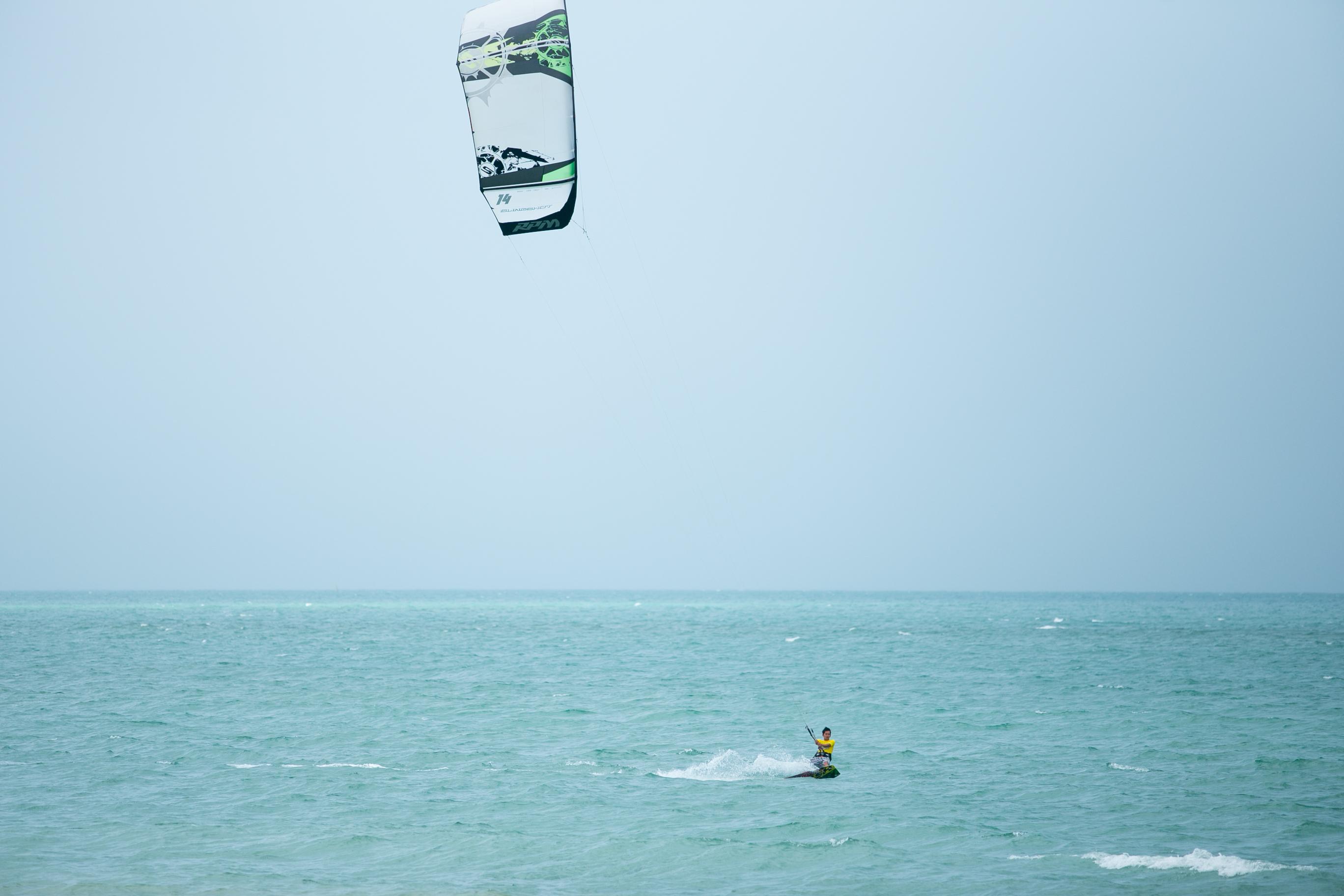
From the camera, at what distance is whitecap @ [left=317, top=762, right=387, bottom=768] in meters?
27.5

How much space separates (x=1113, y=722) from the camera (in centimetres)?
3600

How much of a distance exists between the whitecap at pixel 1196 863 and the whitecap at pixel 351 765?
17606 millimetres

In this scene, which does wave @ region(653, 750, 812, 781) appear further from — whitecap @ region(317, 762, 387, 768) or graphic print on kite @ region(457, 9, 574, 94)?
graphic print on kite @ region(457, 9, 574, 94)

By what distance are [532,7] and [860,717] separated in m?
26.1

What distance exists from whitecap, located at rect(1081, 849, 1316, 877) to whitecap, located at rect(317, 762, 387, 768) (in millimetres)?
17606

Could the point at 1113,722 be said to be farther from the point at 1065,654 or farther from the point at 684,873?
the point at 1065,654

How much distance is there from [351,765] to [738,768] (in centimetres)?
1031

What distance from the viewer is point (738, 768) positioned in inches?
1101

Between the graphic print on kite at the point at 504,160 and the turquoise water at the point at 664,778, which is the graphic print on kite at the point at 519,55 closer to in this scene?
the graphic print on kite at the point at 504,160

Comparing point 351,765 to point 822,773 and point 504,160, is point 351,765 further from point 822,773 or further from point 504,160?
point 504,160

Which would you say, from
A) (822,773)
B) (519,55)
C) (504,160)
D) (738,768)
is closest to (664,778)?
(738,768)

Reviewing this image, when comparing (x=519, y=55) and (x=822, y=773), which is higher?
(x=519, y=55)

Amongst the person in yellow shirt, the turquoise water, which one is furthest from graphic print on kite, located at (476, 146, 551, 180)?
the person in yellow shirt

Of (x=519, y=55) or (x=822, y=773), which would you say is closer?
(x=519, y=55)
